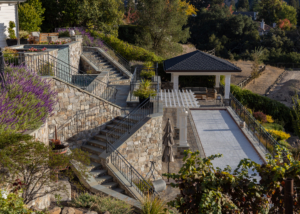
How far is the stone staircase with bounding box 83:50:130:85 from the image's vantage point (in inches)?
836

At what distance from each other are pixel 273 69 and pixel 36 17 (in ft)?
102

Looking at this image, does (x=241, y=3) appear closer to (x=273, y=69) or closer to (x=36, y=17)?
(x=273, y=69)

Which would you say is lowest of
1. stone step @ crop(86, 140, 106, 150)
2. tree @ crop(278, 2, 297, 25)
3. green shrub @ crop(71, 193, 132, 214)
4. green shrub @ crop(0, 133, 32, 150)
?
green shrub @ crop(71, 193, 132, 214)

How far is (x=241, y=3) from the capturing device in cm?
9281

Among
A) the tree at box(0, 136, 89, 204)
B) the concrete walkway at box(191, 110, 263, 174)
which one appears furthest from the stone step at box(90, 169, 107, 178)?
the concrete walkway at box(191, 110, 263, 174)

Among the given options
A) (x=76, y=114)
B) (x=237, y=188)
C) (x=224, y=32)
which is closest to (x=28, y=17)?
(x=76, y=114)

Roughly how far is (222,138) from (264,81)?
73.7ft

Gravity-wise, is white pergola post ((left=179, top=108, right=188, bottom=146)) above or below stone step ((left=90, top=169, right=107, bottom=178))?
above

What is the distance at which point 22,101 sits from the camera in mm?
8758

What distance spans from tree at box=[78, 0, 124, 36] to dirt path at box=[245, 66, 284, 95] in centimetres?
1562

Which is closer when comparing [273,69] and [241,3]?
[273,69]

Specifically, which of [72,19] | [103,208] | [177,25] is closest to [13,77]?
[103,208]

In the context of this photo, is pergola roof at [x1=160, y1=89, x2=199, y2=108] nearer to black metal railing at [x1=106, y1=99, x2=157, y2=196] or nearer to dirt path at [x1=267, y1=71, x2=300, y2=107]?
black metal railing at [x1=106, y1=99, x2=157, y2=196]

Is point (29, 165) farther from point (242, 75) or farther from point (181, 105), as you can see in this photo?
point (242, 75)
